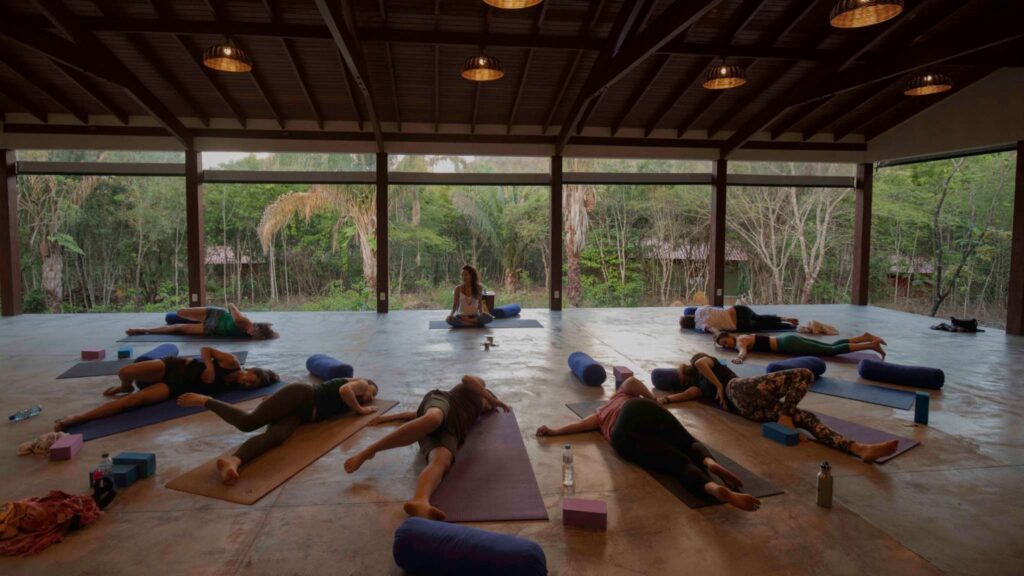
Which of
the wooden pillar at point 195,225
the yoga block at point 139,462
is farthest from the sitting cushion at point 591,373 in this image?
the wooden pillar at point 195,225

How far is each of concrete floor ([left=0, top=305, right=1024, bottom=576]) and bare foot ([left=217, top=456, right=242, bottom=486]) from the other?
0.66 ft

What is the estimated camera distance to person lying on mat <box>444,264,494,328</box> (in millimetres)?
9861

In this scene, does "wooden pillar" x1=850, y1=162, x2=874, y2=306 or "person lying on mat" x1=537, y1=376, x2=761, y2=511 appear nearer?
"person lying on mat" x1=537, y1=376, x2=761, y2=511

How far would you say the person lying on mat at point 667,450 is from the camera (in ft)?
10.1

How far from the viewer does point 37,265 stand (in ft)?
52.4

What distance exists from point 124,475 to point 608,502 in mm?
2882

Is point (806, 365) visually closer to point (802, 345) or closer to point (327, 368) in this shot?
point (802, 345)

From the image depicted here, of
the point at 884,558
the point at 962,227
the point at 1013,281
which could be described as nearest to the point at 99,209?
the point at 884,558

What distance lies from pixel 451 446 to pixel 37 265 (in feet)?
59.9

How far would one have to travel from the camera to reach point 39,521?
8.93 feet

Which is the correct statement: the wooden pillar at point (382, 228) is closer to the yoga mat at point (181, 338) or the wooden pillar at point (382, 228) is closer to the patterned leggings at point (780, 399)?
the yoga mat at point (181, 338)

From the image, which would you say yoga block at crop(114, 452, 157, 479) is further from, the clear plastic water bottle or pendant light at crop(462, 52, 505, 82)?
pendant light at crop(462, 52, 505, 82)

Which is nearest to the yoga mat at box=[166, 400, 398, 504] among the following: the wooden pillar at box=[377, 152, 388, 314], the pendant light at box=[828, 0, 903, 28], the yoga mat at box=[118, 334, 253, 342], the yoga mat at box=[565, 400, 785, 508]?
the yoga mat at box=[565, 400, 785, 508]

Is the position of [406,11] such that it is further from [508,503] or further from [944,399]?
[944,399]
